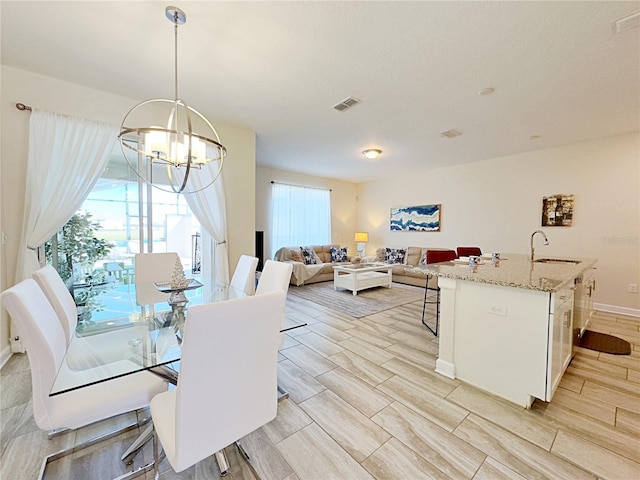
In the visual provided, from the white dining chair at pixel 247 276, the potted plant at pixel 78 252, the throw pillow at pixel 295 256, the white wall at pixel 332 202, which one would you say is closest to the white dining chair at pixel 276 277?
the white dining chair at pixel 247 276

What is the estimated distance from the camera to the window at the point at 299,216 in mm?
6344

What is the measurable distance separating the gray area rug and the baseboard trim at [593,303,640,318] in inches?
102

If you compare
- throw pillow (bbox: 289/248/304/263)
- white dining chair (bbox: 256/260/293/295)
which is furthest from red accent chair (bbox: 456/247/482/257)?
white dining chair (bbox: 256/260/293/295)

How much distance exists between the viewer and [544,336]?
1717 mm

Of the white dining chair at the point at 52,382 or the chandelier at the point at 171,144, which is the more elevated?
the chandelier at the point at 171,144

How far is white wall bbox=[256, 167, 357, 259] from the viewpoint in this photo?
240 inches

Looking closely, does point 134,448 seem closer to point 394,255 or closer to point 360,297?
point 360,297

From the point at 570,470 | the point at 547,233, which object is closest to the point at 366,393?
the point at 570,470

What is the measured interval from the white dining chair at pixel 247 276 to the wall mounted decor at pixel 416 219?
5.00 m

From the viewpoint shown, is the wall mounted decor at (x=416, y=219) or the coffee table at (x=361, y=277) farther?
the wall mounted decor at (x=416, y=219)

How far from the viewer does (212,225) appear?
11.4 feet

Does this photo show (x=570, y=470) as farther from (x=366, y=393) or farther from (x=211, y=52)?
(x=211, y=52)

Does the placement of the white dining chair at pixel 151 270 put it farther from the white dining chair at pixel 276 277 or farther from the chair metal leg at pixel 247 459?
the chair metal leg at pixel 247 459

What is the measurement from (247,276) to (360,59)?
83.4 inches
